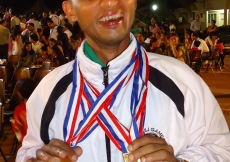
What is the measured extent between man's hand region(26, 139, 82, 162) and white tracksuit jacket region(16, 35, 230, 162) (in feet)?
0.65

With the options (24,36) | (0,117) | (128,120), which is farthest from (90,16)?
(24,36)

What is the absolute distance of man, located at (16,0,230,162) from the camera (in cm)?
139

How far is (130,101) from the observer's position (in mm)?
1461

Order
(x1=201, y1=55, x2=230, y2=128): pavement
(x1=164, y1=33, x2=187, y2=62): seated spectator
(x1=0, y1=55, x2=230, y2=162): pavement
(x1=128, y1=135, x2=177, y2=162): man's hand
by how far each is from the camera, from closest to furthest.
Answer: (x1=128, y1=135, x2=177, y2=162): man's hand → (x1=0, y1=55, x2=230, y2=162): pavement → (x1=201, y1=55, x2=230, y2=128): pavement → (x1=164, y1=33, x2=187, y2=62): seated spectator

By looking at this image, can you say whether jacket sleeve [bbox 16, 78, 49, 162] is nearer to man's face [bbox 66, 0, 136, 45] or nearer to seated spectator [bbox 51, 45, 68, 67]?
man's face [bbox 66, 0, 136, 45]

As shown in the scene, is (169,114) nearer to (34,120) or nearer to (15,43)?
(34,120)

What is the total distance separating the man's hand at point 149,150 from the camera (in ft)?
3.75

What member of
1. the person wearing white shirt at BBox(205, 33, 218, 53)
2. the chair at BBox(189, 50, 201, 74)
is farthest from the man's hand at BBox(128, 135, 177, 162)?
the person wearing white shirt at BBox(205, 33, 218, 53)

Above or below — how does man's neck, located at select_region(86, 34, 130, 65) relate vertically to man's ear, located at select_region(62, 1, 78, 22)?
below

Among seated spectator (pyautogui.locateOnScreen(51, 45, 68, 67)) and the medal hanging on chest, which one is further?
seated spectator (pyautogui.locateOnScreen(51, 45, 68, 67))

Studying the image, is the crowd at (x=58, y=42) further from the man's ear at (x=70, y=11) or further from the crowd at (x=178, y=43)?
the man's ear at (x=70, y=11)

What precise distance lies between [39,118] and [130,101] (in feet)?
1.20

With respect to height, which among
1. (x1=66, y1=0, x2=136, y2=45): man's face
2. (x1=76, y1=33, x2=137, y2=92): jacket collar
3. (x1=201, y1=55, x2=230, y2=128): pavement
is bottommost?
(x1=201, y1=55, x2=230, y2=128): pavement

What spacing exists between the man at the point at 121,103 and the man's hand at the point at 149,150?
144 mm
